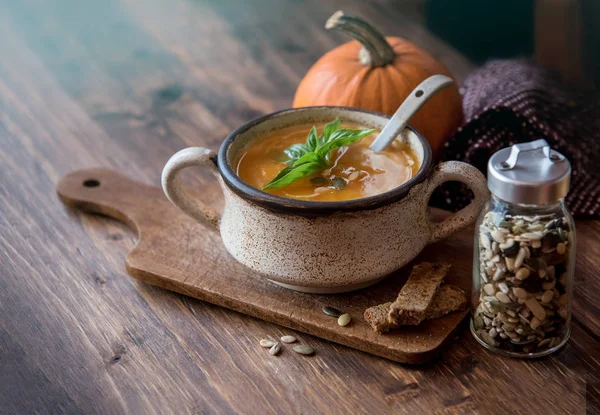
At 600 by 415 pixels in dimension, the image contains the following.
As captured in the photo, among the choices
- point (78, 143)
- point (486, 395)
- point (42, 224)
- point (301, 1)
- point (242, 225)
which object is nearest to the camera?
point (486, 395)

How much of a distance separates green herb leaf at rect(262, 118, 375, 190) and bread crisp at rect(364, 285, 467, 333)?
0.64 ft

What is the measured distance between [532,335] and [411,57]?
0.68m

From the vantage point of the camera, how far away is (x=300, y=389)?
110cm

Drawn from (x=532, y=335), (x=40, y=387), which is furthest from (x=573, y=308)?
(x=40, y=387)

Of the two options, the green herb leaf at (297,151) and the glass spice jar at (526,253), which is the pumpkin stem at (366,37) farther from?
the glass spice jar at (526,253)

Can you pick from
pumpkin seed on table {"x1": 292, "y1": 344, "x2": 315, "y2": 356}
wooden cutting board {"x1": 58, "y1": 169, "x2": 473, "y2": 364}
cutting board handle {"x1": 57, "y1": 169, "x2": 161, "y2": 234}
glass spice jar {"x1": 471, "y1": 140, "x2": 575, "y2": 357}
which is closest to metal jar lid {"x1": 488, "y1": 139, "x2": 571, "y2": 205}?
glass spice jar {"x1": 471, "y1": 140, "x2": 575, "y2": 357}

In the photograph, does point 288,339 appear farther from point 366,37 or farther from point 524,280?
point 366,37

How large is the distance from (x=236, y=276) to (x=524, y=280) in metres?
0.45

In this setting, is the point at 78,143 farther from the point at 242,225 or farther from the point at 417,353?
the point at 417,353

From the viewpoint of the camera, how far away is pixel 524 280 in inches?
41.8

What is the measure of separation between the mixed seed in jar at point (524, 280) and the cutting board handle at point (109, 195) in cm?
63

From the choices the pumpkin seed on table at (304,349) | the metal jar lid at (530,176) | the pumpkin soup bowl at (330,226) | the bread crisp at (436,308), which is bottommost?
the pumpkin seed on table at (304,349)

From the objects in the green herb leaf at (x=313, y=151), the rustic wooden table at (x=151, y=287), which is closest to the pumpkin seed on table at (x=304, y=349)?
the rustic wooden table at (x=151, y=287)

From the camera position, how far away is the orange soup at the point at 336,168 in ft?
3.95
